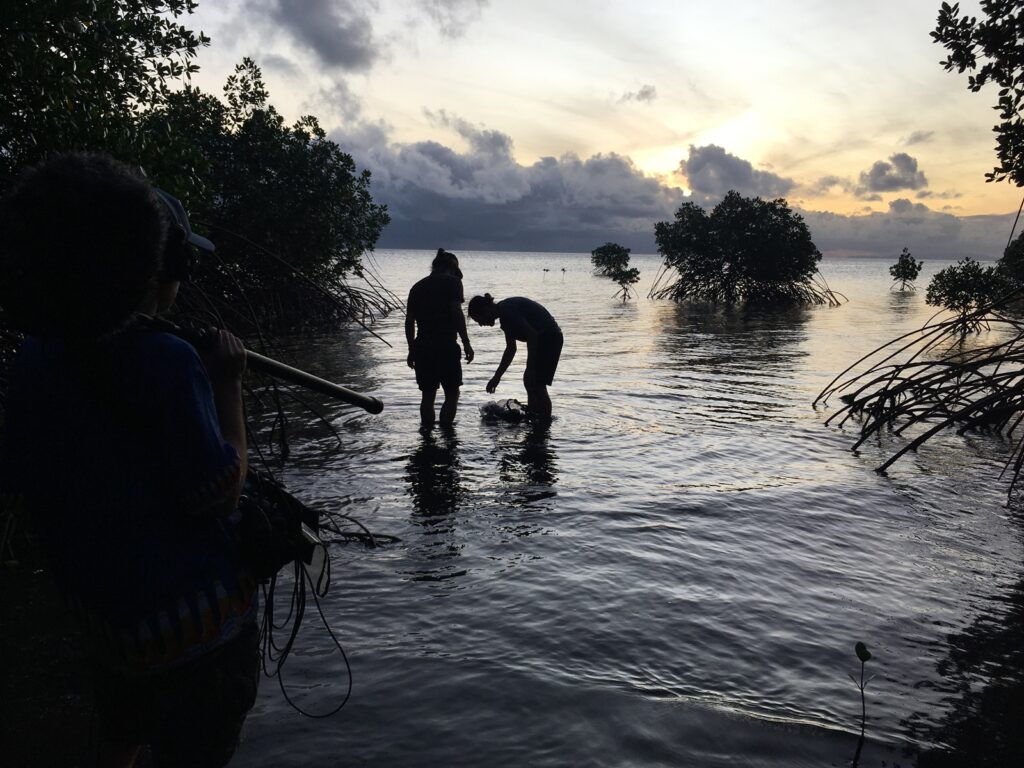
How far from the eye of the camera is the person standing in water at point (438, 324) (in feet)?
26.7

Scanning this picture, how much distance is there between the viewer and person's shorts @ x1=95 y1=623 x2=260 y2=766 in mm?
1753

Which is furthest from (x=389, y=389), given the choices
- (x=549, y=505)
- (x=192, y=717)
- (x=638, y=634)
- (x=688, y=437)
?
(x=192, y=717)

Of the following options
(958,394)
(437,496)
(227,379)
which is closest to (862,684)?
(227,379)

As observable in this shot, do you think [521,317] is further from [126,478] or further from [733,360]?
[733,360]

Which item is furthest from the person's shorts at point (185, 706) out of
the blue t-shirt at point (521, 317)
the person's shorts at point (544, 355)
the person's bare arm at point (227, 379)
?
the person's shorts at point (544, 355)

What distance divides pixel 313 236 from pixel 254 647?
68.6 feet

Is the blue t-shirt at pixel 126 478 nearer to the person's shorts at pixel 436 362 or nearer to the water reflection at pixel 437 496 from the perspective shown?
the water reflection at pixel 437 496

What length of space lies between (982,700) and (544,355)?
636 cm

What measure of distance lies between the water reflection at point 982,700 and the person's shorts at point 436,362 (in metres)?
5.60

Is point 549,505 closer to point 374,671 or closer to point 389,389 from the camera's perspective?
point 374,671

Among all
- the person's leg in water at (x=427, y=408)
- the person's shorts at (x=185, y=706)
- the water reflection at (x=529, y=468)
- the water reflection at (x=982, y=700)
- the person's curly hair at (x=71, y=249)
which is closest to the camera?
the person's curly hair at (x=71, y=249)

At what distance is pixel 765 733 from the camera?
10.4ft

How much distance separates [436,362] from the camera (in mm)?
8391

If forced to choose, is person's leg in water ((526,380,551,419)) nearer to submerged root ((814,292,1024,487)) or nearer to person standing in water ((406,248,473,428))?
person standing in water ((406,248,473,428))
